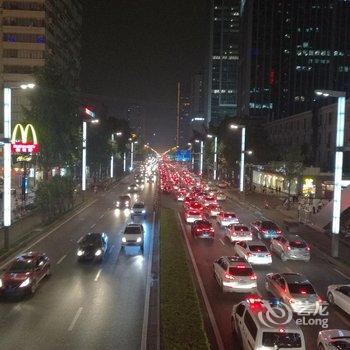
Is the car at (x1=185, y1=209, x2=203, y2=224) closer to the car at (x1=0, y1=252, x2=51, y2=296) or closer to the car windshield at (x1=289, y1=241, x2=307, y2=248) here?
the car windshield at (x1=289, y1=241, x2=307, y2=248)

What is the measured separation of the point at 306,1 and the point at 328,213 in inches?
5782

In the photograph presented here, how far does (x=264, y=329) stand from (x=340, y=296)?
742cm

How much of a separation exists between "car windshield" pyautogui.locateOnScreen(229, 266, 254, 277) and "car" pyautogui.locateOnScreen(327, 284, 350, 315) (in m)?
3.37

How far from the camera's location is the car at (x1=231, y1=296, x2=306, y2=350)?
44.5 ft

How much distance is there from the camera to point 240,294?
21.5m

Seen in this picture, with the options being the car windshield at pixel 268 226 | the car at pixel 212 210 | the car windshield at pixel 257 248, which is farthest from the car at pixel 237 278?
the car at pixel 212 210

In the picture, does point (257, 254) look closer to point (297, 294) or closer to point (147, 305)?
point (297, 294)

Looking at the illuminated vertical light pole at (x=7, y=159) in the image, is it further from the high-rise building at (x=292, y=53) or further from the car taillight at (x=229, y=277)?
the high-rise building at (x=292, y=53)

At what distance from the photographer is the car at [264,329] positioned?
44.5 feet

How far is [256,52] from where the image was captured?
16900 cm

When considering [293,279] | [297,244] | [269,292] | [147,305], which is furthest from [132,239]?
[293,279]

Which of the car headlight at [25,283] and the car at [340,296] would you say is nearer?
the car at [340,296]

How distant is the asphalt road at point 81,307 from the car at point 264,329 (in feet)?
11.2

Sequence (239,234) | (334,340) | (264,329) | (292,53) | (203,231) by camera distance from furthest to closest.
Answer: (292,53) < (203,231) < (239,234) < (334,340) < (264,329)
